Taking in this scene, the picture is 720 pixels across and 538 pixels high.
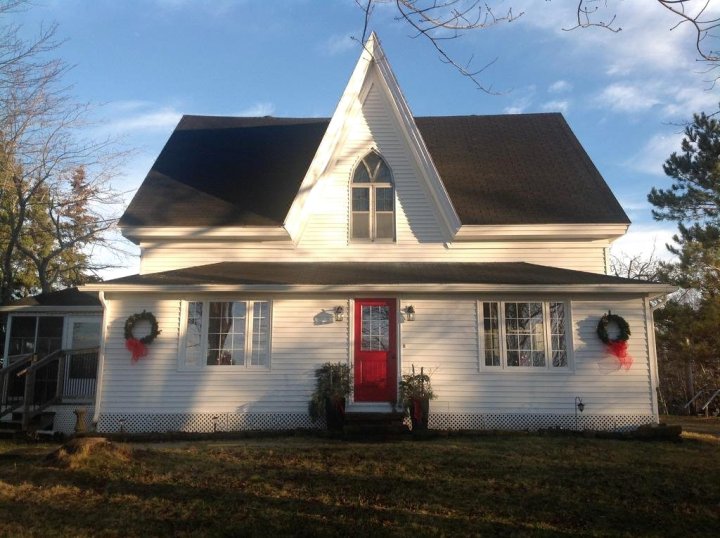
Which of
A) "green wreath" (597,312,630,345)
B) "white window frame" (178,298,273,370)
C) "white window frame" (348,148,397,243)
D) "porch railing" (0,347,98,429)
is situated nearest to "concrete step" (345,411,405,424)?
"white window frame" (178,298,273,370)

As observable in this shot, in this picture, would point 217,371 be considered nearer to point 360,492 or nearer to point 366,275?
point 366,275

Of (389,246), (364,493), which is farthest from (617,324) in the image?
(364,493)

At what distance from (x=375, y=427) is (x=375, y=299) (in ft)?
→ 8.94

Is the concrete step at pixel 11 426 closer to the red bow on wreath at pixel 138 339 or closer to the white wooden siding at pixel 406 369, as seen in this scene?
the white wooden siding at pixel 406 369

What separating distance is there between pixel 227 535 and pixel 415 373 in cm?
677

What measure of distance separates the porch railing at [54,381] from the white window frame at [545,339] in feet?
27.2

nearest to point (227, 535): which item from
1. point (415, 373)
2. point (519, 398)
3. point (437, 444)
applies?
point (437, 444)

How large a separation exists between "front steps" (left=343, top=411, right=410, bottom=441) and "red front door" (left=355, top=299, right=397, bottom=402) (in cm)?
61

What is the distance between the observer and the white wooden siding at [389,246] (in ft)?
43.7

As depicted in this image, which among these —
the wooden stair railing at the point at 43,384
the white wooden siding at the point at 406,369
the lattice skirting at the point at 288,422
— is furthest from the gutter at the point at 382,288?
the lattice skirting at the point at 288,422

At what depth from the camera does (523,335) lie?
12141mm

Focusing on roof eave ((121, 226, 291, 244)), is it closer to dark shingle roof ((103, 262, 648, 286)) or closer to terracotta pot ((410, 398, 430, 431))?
dark shingle roof ((103, 262, 648, 286))

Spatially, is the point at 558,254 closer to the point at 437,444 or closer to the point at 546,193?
the point at 546,193

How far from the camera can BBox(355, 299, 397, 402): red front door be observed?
12.0 m
